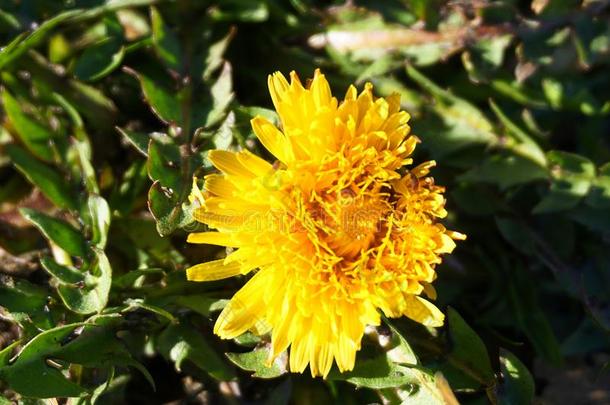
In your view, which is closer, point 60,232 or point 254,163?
point 254,163

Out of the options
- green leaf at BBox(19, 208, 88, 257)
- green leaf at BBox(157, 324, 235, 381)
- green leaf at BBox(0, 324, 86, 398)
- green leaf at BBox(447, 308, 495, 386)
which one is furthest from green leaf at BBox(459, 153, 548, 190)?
green leaf at BBox(0, 324, 86, 398)

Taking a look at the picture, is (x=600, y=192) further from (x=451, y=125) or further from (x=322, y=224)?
(x=322, y=224)

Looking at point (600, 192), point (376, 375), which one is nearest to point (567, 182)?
point (600, 192)

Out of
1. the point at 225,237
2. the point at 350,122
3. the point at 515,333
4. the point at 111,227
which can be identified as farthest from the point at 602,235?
the point at 111,227

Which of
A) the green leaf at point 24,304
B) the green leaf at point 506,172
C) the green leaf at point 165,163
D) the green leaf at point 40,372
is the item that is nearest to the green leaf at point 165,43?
the green leaf at point 165,163

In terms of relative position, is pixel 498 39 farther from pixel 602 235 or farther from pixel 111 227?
Result: pixel 111 227

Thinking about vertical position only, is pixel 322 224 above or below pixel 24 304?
above

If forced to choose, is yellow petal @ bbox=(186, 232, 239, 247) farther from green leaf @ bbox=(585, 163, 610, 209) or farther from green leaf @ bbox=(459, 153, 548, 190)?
green leaf @ bbox=(585, 163, 610, 209)
